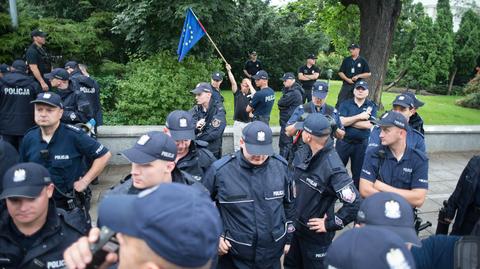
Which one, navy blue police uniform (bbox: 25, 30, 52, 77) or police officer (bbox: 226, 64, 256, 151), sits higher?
navy blue police uniform (bbox: 25, 30, 52, 77)

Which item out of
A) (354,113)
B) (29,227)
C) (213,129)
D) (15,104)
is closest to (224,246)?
(29,227)

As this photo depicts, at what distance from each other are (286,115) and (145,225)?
7.09 m

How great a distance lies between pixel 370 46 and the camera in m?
13.0

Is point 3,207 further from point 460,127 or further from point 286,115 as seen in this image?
point 460,127

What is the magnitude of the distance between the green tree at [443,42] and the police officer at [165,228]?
27724mm

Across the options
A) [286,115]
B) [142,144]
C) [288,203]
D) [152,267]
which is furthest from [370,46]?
[152,267]

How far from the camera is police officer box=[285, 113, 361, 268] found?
414 centimetres

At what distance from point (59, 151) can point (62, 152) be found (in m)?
0.03

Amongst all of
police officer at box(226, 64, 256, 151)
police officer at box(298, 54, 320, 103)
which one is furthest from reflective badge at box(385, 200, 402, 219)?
police officer at box(298, 54, 320, 103)

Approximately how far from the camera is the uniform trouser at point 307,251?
4332 millimetres

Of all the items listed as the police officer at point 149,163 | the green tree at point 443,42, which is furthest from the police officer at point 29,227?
the green tree at point 443,42

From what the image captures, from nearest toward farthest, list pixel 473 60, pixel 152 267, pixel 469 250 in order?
pixel 152 267 → pixel 469 250 → pixel 473 60

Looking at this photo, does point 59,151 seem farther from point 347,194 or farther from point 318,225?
point 347,194

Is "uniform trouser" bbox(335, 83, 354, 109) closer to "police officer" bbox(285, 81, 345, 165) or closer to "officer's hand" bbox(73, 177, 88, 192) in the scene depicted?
"police officer" bbox(285, 81, 345, 165)
